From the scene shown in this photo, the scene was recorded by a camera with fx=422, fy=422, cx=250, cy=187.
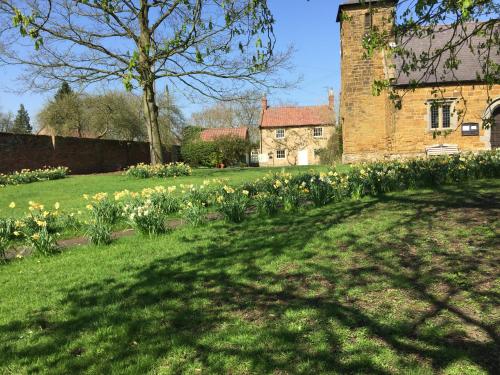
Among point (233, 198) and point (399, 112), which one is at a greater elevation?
point (399, 112)

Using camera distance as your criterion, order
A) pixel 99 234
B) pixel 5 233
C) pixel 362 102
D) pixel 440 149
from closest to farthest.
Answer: pixel 99 234, pixel 5 233, pixel 440 149, pixel 362 102

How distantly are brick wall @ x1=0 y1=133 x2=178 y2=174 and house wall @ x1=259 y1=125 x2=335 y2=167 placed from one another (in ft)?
56.8

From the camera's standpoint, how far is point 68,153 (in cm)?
2498

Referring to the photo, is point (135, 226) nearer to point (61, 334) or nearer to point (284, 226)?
point (284, 226)

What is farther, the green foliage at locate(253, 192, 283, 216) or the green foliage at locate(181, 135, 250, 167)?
the green foliage at locate(181, 135, 250, 167)

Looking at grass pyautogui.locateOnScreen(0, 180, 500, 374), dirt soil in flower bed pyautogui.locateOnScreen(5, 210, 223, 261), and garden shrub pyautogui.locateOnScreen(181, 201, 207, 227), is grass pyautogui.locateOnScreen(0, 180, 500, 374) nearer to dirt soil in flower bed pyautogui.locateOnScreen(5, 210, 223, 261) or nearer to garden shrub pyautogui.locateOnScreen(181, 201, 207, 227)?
dirt soil in flower bed pyautogui.locateOnScreen(5, 210, 223, 261)

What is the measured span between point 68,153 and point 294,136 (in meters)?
27.9

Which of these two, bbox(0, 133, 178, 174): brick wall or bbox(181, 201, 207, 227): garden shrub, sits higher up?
bbox(0, 133, 178, 174): brick wall

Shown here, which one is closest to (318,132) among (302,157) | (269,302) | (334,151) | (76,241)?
(302,157)

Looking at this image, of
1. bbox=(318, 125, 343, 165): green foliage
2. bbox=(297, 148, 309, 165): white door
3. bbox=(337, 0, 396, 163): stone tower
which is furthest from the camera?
bbox=(297, 148, 309, 165): white door

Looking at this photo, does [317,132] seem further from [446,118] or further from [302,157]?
[446,118]

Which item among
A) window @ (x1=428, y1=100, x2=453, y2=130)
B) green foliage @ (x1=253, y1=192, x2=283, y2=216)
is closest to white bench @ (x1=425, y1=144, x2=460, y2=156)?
window @ (x1=428, y1=100, x2=453, y2=130)

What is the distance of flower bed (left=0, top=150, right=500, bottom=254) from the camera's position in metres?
6.74

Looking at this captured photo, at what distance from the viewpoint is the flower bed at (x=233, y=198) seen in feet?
22.1
